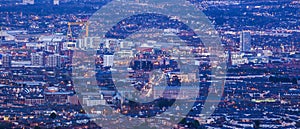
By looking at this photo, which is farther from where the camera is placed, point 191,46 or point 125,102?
point 191,46

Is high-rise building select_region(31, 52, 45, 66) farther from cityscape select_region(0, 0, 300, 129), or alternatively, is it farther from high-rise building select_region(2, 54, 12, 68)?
high-rise building select_region(2, 54, 12, 68)

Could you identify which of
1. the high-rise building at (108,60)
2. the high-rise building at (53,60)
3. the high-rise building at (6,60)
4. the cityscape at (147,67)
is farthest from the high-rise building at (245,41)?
the high-rise building at (6,60)

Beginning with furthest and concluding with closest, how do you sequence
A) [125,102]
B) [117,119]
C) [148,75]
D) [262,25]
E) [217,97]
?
1. [262,25]
2. [148,75]
3. [217,97]
4. [125,102]
5. [117,119]

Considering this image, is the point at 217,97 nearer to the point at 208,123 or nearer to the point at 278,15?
the point at 208,123

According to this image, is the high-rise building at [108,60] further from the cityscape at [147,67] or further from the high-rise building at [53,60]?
the high-rise building at [53,60]

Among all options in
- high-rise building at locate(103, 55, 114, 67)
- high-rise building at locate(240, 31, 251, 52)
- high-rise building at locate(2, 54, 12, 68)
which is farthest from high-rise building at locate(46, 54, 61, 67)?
high-rise building at locate(240, 31, 251, 52)

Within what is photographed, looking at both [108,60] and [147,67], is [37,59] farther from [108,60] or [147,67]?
[147,67]

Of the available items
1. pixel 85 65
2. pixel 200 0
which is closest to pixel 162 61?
pixel 85 65
